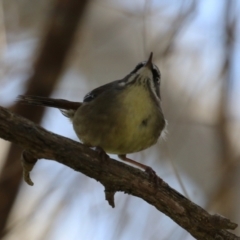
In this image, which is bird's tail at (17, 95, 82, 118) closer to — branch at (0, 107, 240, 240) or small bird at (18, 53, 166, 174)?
small bird at (18, 53, 166, 174)

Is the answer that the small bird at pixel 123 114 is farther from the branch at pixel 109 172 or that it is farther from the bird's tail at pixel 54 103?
the branch at pixel 109 172

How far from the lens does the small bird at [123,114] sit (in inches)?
103

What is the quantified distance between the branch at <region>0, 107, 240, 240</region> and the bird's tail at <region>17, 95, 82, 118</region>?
557 mm

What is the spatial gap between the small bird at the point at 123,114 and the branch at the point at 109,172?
0.32 m

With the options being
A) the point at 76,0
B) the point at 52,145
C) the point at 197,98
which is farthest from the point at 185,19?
the point at 52,145

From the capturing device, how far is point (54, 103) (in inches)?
111

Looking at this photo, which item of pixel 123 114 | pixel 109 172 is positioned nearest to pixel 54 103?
pixel 123 114

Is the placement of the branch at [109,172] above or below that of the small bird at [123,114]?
below

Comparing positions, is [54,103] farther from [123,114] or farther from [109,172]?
[109,172]

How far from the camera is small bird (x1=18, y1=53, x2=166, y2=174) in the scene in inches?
103

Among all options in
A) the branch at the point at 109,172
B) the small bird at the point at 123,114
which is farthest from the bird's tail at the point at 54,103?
the branch at the point at 109,172

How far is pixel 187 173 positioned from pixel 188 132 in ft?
0.90

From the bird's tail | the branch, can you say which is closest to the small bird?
the bird's tail

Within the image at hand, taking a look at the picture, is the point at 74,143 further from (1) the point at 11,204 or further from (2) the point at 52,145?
(1) the point at 11,204
